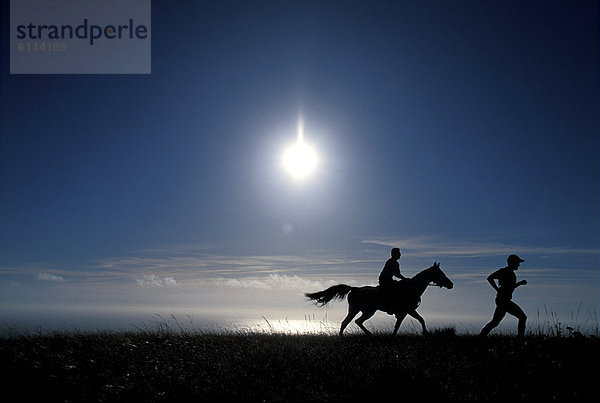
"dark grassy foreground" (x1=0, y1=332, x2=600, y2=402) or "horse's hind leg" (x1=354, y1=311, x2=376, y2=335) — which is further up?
"dark grassy foreground" (x1=0, y1=332, x2=600, y2=402)

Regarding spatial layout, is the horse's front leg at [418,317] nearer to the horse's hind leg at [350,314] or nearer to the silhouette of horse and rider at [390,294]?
the silhouette of horse and rider at [390,294]

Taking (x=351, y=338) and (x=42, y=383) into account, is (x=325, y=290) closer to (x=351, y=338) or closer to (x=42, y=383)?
(x=351, y=338)

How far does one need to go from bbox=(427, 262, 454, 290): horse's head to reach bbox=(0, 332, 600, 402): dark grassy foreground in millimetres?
3552

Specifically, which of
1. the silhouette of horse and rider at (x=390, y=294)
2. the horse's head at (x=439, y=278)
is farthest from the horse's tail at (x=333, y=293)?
the horse's head at (x=439, y=278)

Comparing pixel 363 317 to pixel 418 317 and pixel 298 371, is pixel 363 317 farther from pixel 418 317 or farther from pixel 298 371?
pixel 298 371

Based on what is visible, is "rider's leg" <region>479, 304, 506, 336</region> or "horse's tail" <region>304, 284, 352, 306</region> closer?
"rider's leg" <region>479, 304, 506, 336</region>

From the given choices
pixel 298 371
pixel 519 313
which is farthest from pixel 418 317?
pixel 298 371

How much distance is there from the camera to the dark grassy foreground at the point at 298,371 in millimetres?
6539

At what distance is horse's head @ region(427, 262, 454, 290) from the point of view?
13.6 m

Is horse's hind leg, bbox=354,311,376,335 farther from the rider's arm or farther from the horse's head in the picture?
the rider's arm

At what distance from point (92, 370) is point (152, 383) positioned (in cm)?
167

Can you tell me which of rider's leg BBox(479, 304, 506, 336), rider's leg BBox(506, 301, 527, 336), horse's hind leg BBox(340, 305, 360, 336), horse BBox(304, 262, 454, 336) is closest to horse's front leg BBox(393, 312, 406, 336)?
horse BBox(304, 262, 454, 336)

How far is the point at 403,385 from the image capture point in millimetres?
6715

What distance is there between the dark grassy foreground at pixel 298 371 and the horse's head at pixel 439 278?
3.55 metres
